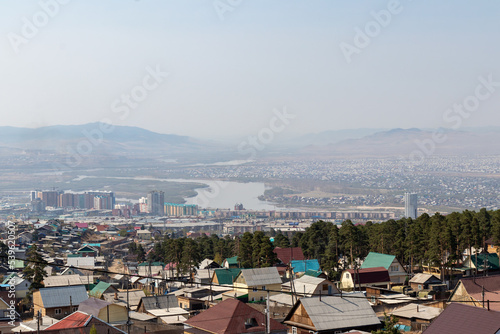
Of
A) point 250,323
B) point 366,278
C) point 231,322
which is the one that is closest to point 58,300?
point 231,322

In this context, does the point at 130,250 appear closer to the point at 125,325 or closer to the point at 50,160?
the point at 125,325

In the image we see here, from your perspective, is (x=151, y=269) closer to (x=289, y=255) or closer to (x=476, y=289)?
(x=289, y=255)

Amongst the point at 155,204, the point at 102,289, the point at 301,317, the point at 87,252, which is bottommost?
the point at 155,204

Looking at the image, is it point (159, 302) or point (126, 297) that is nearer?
point (159, 302)

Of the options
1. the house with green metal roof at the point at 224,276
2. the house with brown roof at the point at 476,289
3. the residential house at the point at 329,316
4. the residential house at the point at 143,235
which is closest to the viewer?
the residential house at the point at 329,316

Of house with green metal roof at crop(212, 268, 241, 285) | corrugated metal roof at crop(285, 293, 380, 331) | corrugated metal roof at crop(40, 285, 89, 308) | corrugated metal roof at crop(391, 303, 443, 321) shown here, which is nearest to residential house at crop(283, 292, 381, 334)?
corrugated metal roof at crop(285, 293, 380, 331)

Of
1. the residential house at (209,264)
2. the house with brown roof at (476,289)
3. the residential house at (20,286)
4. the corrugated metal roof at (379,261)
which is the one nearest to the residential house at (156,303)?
the residential house at (20,286)

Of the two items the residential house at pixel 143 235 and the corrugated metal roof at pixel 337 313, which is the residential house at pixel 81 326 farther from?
the residential house at pixel 143 235

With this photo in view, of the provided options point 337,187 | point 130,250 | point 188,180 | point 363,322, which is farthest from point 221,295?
point 188,180
